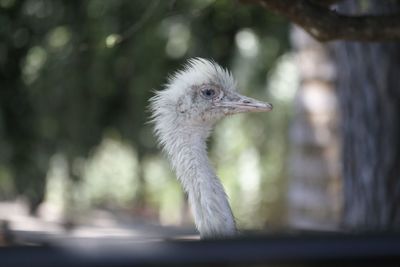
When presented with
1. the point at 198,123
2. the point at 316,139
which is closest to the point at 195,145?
the point at 198,123

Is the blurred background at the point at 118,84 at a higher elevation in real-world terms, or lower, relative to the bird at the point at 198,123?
higher

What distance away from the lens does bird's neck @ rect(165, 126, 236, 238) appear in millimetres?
4047

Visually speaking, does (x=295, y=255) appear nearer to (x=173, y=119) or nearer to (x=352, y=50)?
(x=173, y=119)

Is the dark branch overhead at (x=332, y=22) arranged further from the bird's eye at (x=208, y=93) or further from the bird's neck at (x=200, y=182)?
the bird's neck at (x=200, y=182)

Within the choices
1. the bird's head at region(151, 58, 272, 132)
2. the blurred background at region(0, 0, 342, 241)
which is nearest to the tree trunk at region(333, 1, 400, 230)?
the blurred background at region(0, 0, 342, 241)

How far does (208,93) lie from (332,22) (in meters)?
0.80

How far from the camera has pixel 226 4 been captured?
7973 mm

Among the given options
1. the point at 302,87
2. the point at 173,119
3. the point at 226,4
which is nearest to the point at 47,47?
the point at 226,4

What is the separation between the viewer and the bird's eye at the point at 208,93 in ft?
15.4

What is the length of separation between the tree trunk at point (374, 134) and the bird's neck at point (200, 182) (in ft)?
7.51

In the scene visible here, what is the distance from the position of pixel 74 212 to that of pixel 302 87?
310 cm

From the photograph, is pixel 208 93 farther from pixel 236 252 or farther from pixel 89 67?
pixel 89 67

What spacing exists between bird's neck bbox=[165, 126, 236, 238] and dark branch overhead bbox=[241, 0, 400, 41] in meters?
0.77

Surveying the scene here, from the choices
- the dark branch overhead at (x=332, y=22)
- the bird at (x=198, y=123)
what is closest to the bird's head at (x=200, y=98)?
the bird at (x=198, y=123)
